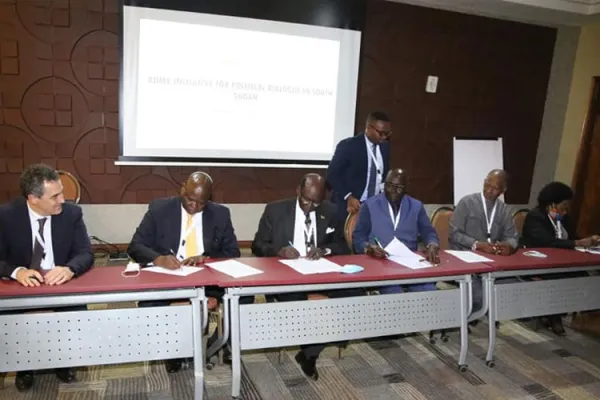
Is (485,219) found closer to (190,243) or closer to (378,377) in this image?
(378,377)

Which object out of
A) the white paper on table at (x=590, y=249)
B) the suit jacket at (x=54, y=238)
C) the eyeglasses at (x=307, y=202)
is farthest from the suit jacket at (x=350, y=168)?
the suit jacket at (x=54, y=238)

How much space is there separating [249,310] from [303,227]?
85cm

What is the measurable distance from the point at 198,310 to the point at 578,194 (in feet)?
17.8

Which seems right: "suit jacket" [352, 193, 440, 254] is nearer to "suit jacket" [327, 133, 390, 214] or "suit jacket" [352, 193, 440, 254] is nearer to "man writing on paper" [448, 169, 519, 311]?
"man writing on paper" [448, 169, 519, 311]

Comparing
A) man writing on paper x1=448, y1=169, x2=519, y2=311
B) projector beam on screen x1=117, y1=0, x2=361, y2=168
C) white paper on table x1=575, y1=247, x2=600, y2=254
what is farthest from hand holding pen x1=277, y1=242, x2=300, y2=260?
projector beam on screen x1=117, y1=0, x2=361, y2=168

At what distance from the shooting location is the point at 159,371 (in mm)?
2889

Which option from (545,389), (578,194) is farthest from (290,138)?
(578,194)

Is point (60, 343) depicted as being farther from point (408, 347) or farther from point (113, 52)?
point (113, 52)

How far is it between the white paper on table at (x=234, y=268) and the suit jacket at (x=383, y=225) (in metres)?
0.95

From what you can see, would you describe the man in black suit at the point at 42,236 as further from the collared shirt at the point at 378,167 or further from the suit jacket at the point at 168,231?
the collared shirt at the point at 378,167

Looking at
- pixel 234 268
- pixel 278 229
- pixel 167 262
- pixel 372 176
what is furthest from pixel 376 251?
pixel 167 262

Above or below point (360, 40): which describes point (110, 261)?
below

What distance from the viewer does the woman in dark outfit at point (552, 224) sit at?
3.79 meters

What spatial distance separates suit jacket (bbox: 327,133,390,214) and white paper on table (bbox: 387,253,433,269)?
39.8 inches
